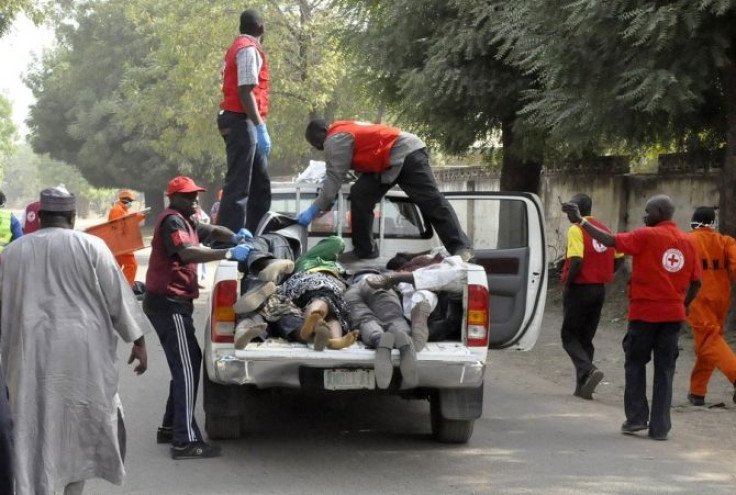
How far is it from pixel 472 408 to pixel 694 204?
9.47 m

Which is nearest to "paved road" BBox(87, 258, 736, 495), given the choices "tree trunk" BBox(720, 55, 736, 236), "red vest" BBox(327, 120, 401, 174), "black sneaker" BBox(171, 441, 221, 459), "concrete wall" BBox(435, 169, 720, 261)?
"black sneaker" BBox(171, 441, 221, 459)

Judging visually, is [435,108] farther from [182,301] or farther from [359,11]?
[182,301]

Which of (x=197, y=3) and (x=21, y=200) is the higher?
(x=197, y=3)

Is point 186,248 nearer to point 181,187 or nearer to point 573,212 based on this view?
point 181,187

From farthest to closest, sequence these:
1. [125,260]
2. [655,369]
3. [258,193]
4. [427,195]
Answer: [125,260] → [258,193] → [427,195] → [655,369]

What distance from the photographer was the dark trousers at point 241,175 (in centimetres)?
923

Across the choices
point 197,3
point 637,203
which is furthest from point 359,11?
point 197,3

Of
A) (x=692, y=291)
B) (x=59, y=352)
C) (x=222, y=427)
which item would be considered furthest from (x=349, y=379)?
(x=692, y=291)

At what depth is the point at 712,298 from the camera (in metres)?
9.35

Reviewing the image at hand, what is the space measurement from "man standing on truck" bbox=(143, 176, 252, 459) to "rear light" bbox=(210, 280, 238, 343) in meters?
0.23

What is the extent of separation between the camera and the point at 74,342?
5.36m

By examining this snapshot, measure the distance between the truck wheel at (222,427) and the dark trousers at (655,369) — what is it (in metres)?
2.96

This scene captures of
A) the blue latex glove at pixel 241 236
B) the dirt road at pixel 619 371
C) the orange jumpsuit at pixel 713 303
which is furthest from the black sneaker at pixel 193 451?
the orange jumpsuit at pixel 713 303

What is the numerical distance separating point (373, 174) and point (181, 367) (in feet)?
8.24
